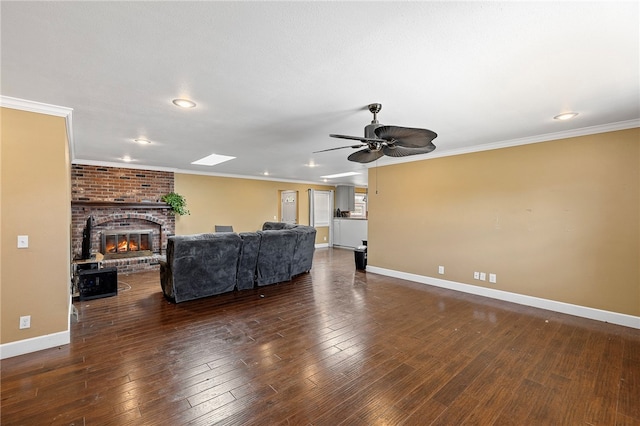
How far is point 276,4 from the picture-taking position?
1391 millimetres

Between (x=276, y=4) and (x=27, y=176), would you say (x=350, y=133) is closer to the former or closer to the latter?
(x=276, y=4)

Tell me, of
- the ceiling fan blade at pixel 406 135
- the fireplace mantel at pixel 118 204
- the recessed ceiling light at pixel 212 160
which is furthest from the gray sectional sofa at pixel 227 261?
the ceiling fan blade at pixel 406 135

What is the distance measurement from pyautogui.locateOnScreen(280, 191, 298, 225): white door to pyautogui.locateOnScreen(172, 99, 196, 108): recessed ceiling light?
6.64 m

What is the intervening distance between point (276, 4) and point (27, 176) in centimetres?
297

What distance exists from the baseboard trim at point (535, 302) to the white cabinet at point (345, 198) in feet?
16.3

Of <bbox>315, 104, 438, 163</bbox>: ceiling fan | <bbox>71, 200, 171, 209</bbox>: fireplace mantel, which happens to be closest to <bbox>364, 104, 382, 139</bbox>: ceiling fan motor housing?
<bbox>315, 104, 438, 163</bbox>: ceiling fan

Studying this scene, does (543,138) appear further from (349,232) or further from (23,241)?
(349,232)

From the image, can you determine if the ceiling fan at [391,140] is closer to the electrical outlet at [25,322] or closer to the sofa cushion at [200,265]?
the sofa cushion at [200,265]

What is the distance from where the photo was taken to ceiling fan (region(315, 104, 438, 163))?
2182 millimetres

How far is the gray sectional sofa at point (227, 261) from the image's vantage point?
4.10 meters

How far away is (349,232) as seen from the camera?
9.72 meters

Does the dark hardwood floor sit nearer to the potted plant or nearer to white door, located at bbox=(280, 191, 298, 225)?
the potted plant

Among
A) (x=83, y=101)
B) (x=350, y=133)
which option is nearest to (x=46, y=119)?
(x=83, y=101)

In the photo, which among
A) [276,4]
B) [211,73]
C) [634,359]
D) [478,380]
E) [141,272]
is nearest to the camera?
[276,4]
